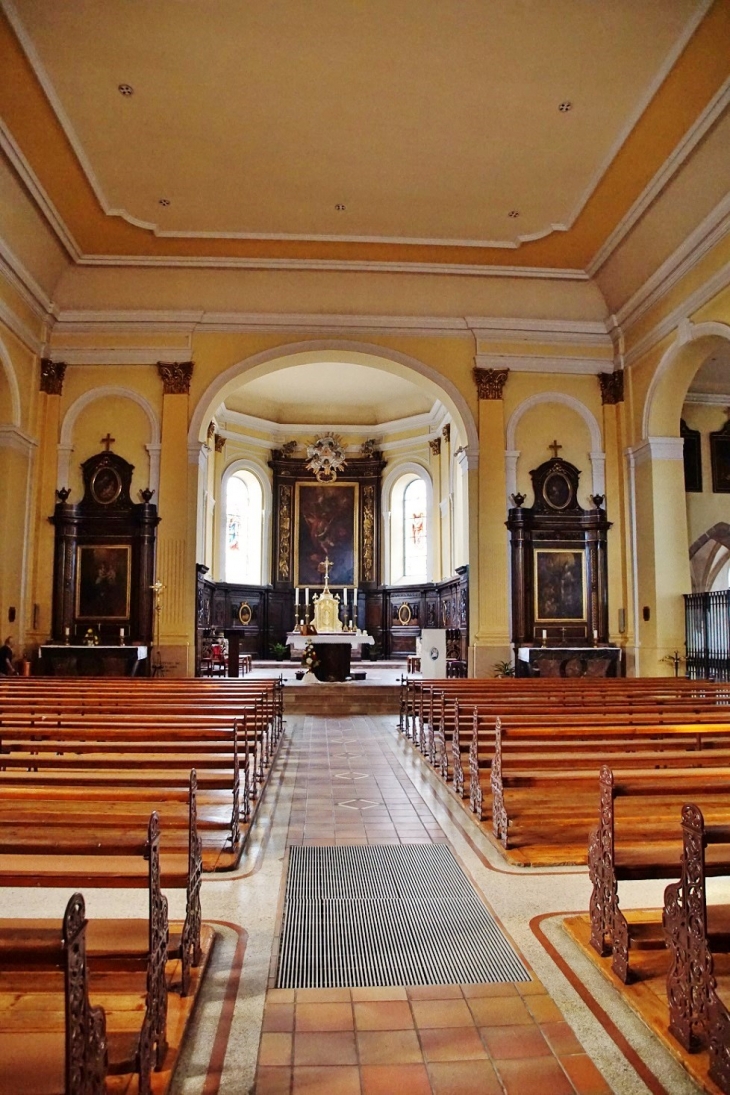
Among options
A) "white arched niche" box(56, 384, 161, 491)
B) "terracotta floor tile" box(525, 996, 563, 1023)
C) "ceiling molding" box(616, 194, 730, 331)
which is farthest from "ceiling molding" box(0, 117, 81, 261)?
"terracotta floor tile" box(525, 996, 563, 1023)

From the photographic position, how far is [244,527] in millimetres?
24516

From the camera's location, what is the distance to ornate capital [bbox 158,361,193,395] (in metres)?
15.7

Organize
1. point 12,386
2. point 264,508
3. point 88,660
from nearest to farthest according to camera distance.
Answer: point 88,660, point 12,386, point 264,508

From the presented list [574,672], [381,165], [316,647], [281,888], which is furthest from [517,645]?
[281,888]

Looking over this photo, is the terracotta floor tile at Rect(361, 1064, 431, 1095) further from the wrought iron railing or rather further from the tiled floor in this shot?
the wrought iron railing

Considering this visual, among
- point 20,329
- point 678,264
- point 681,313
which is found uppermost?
point 678,264

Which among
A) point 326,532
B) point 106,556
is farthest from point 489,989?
point 326,532

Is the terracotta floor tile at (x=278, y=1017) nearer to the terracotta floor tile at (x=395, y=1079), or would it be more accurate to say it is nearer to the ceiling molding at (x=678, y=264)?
the terracotta floor tile at (x=395, y=1079)

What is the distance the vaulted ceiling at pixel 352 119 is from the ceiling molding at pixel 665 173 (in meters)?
0.16

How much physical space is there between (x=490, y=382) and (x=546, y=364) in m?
1.26

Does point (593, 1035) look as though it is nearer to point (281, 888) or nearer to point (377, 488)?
point (281, 888)

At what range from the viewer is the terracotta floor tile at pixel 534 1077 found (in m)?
2.36

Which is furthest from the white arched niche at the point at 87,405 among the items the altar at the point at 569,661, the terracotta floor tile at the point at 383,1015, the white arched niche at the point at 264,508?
the terracotta floor tile at the point at 383,1015

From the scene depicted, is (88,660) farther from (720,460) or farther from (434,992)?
(720,460)
